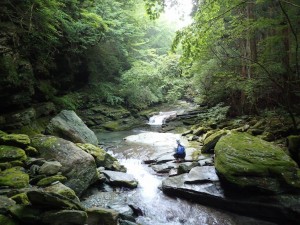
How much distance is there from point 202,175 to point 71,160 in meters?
3.35

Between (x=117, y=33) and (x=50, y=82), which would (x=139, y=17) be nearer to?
(x=117, y=33)

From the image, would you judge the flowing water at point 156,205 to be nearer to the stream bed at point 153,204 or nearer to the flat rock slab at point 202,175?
the stream bed at point 153,204

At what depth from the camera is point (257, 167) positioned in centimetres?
552

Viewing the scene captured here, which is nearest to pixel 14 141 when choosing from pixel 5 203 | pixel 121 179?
pixel 5 203

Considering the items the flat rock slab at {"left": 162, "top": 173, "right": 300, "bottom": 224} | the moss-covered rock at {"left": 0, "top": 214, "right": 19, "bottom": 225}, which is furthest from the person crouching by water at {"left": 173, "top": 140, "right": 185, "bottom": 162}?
the moss-covered rock at {"left": 0, "top": 214, "right": 19, "bottom": 225}

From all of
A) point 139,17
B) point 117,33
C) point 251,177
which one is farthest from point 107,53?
point 251,177

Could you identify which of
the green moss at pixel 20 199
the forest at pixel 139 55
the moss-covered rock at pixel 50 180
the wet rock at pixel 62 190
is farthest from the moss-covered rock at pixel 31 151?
the forest at pixel 139 55

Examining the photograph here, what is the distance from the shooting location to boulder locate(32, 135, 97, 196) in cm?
585

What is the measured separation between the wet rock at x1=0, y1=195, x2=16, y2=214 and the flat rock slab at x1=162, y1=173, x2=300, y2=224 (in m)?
3.55

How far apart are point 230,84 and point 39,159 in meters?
8.41

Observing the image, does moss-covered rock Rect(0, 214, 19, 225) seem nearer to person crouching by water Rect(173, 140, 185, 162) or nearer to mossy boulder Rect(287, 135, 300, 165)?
person crouching by water Rect(173, 140, 185, 162)

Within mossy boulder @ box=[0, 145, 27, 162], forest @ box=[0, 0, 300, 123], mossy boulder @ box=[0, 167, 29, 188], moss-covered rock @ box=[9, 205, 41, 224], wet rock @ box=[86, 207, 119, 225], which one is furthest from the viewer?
forest @ box=[0, 0, 300, 123]

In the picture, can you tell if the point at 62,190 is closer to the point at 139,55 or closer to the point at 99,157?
the point at 99,157

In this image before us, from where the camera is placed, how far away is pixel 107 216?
15.3 ft
